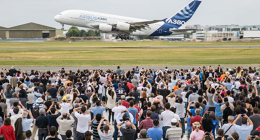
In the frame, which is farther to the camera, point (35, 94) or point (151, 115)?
point (35, 94)

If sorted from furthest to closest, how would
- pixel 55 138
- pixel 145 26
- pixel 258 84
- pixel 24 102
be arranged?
pixel 145 26 < pixel 258 84 < pixel 24 102 < pixel 55 138

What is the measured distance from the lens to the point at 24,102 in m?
13.8

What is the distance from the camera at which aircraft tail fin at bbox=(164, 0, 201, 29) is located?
64.8 m

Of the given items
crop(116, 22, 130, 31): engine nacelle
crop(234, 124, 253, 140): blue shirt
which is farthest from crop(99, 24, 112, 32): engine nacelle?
crop(234, 124, 253, 140): blue shirt

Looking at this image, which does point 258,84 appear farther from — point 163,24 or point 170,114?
point 163,24

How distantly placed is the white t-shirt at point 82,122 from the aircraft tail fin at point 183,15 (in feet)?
184

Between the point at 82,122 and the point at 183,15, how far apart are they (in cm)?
5894

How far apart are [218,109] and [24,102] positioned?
8.29 m

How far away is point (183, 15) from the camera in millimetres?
66312

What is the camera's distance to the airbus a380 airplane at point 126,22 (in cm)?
5859

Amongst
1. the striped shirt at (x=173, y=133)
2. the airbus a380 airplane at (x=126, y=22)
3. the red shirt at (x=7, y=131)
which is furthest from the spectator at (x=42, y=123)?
the airbus a380 airplane at (x=126, y=22)

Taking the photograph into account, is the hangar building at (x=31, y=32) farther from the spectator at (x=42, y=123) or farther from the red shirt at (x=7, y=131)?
the red shirt at (x=7, y=131)

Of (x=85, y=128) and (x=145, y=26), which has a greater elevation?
(x=145, y=26)

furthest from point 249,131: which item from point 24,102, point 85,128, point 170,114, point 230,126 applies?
point 24,102
